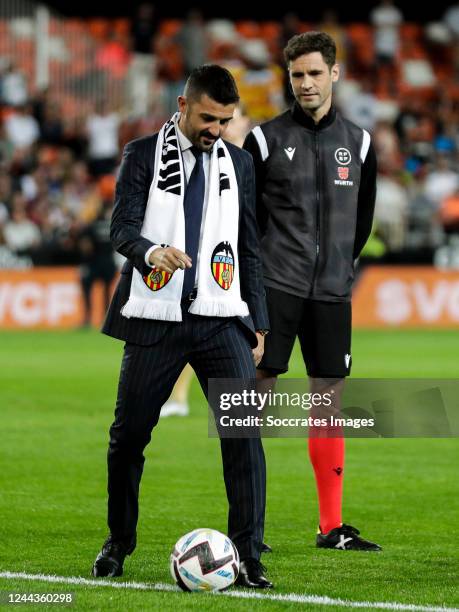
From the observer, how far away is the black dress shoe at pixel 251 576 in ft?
20.2

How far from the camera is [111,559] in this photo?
637cm

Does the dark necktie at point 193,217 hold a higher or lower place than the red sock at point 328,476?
higher

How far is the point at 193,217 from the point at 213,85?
1.83ft

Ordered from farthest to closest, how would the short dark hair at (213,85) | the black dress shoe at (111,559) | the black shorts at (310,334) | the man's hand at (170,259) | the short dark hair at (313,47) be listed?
the black shorts at (310,334) < the short dark hair at (313,47) < the black dress shoe at (111,559) < the short dark hair at (213,85) < the man's hand at (170,259)

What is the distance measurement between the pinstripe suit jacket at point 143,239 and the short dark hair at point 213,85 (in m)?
0.31

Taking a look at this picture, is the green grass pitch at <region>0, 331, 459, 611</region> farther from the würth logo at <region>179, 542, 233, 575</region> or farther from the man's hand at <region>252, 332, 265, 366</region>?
the man's hand at <region>252, 332, 265, 366</region>

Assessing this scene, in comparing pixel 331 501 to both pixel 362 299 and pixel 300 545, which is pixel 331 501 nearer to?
pixel 300 545

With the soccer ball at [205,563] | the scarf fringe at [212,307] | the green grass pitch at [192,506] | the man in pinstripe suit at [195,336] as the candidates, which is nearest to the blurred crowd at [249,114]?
the green grass pitch at [192,506]

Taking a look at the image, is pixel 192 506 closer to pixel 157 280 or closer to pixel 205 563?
pixel 205 563

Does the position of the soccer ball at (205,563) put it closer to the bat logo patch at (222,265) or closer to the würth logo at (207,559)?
the würth logo at (207,559)

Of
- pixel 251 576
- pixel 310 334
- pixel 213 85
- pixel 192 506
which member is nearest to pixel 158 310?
pixel 213 85

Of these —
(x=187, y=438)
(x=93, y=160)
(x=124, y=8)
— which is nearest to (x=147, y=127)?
(x=93, y=160)

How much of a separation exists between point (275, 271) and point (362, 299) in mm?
16779

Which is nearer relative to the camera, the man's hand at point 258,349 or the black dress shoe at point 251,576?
the black dress shoe at point 251,576
